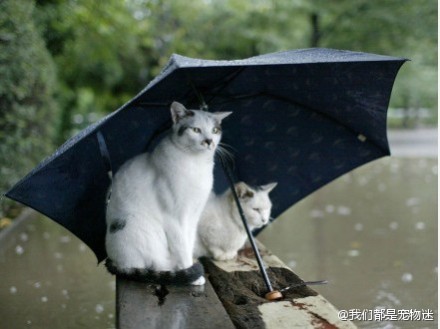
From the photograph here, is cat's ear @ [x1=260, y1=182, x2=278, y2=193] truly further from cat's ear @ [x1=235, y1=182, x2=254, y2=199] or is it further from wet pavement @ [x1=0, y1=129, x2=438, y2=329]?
wet pavement @ [x1=0, y1=129, x2=438, y2=329]

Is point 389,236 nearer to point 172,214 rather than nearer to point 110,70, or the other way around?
point 172,214

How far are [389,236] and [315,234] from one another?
2.69 feet

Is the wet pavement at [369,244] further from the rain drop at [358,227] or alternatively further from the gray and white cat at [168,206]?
the gray and white cat at [168,206]

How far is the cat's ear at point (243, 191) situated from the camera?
11.1 feet

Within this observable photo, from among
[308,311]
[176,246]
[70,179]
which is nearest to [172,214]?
[176,246]

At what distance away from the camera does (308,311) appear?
2.57 m

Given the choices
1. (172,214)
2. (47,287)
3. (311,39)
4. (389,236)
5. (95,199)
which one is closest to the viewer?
(172,214)

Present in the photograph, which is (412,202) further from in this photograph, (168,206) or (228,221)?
(168,206)

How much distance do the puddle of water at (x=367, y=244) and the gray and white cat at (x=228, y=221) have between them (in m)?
1.05

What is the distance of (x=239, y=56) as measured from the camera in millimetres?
19547

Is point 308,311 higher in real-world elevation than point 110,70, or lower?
lower

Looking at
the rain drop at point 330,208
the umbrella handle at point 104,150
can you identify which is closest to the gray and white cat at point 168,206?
the umbrella handle at point 104,150

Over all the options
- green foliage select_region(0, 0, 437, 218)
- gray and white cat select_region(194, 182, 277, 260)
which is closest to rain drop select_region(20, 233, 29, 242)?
green foliage select_region(0, 0, 437, 218)

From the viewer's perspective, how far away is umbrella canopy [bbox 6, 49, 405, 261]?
8.36 feet
